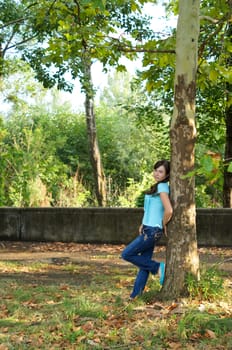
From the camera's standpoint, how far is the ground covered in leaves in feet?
15.7

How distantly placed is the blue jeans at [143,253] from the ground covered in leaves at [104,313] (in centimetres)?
18

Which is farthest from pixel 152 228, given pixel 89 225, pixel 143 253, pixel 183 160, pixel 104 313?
pixel 89 225

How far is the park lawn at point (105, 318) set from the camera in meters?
4.76

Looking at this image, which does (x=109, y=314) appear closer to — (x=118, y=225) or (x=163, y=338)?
(x=163, y=338)

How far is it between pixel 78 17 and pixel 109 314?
421 centimetres

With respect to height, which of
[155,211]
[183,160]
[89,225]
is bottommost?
[89,225]

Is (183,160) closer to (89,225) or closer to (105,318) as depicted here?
(105,318)

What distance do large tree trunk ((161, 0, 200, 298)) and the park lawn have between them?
30 cm

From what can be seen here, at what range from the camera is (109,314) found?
551 centimetres

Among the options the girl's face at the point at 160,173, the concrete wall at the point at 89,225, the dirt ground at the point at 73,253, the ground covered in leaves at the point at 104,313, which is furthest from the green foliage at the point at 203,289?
the concrete wall at the point at 89,225

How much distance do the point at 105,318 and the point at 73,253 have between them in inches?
199

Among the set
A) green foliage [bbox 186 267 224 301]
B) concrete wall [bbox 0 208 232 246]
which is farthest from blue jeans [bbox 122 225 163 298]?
concrete wall [bbox 0 208 232 246]

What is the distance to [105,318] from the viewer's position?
5.38 m

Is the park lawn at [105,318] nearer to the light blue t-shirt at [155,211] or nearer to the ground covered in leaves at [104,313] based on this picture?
the ground covered in leaves at [104,313]
